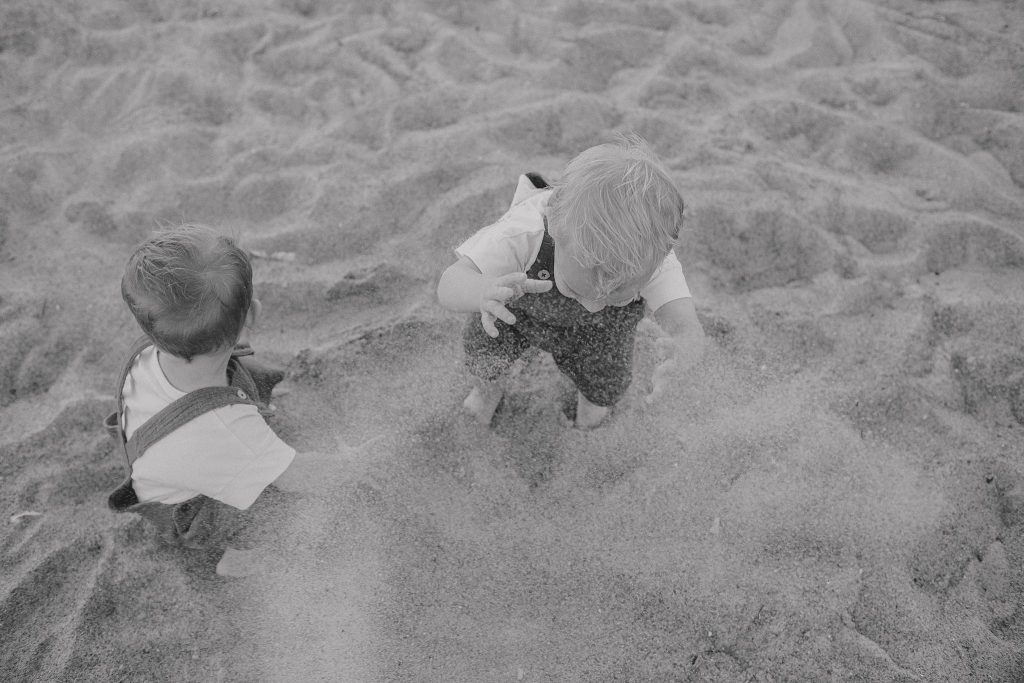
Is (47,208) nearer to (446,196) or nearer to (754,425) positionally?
(446,196)

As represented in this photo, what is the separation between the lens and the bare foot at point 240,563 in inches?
66.6

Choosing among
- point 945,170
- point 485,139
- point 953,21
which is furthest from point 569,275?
point 953,21

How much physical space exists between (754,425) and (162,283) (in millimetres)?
1532

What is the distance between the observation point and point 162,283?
1419 mm

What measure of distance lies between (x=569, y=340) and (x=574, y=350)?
4 cm

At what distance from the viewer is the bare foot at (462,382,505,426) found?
75.5 inches

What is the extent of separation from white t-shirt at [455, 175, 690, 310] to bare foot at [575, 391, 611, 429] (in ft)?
1.22

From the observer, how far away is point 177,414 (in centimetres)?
152

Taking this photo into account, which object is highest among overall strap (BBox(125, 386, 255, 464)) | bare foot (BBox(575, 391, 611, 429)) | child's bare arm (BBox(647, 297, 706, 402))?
child's bare arm (BBox(647, 297, 706, 402))

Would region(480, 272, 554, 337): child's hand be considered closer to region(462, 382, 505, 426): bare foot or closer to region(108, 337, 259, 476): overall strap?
region(462, 382, 505, 426): bare foot

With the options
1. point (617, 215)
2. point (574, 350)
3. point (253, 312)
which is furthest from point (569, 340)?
point (253, 312)

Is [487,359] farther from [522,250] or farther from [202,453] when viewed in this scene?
[202,453]

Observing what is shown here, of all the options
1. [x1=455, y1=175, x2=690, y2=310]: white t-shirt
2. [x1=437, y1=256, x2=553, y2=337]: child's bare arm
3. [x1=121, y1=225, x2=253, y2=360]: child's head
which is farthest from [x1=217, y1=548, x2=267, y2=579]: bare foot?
[x1=455, y1=175, x2=690, y2=310]: white t-shirt

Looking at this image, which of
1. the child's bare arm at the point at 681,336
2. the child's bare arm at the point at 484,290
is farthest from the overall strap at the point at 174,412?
the child's bare arm at the point at 681,336
